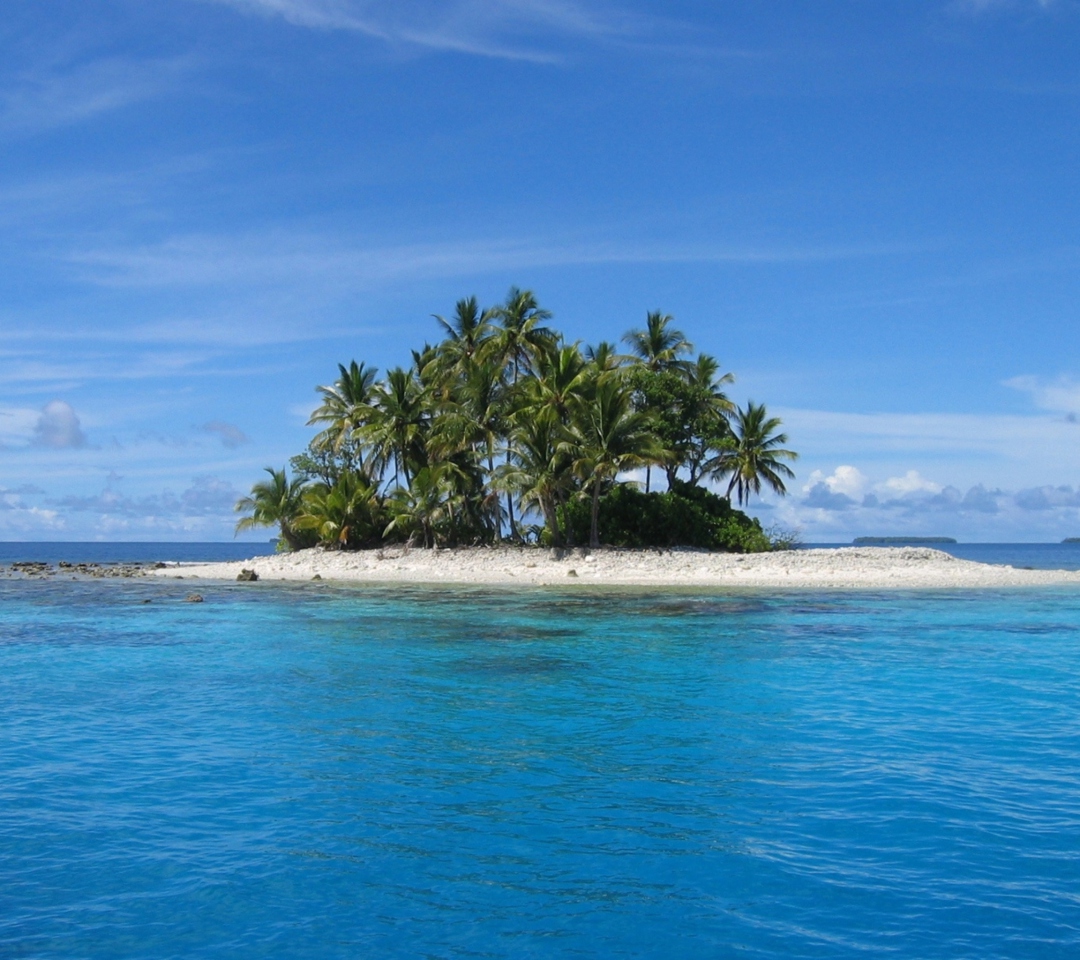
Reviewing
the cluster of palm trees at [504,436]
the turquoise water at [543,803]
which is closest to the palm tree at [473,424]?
the cluster of palm trees at [504,436]

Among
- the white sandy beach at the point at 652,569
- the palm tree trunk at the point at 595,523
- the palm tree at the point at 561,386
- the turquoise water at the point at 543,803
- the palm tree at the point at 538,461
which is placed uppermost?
the palm tree at the point at 561,386

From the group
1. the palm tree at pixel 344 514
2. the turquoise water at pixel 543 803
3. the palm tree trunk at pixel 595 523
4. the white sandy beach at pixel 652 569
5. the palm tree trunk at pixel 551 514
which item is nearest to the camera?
the turquoise water at pixel 543 803

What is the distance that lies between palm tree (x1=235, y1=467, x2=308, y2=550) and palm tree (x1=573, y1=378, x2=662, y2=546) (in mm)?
17350

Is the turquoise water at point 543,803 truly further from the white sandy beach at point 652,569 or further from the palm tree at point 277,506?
the palm tree at point 277,506

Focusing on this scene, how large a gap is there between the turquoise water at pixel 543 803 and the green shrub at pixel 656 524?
22.8m

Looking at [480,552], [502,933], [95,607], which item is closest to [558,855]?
[502,933]

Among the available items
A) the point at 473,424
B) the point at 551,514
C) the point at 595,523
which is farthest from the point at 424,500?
the point at 595,523

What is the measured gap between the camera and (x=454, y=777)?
945 centimetres

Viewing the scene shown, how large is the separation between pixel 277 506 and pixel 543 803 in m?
41.5

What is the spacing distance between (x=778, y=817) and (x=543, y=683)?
6960mm

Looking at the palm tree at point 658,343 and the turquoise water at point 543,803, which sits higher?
the palm tree at point 658,343

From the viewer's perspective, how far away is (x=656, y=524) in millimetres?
41344

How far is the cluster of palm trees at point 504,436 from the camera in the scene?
125ft

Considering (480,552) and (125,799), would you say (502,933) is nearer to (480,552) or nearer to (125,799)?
(125,799)
